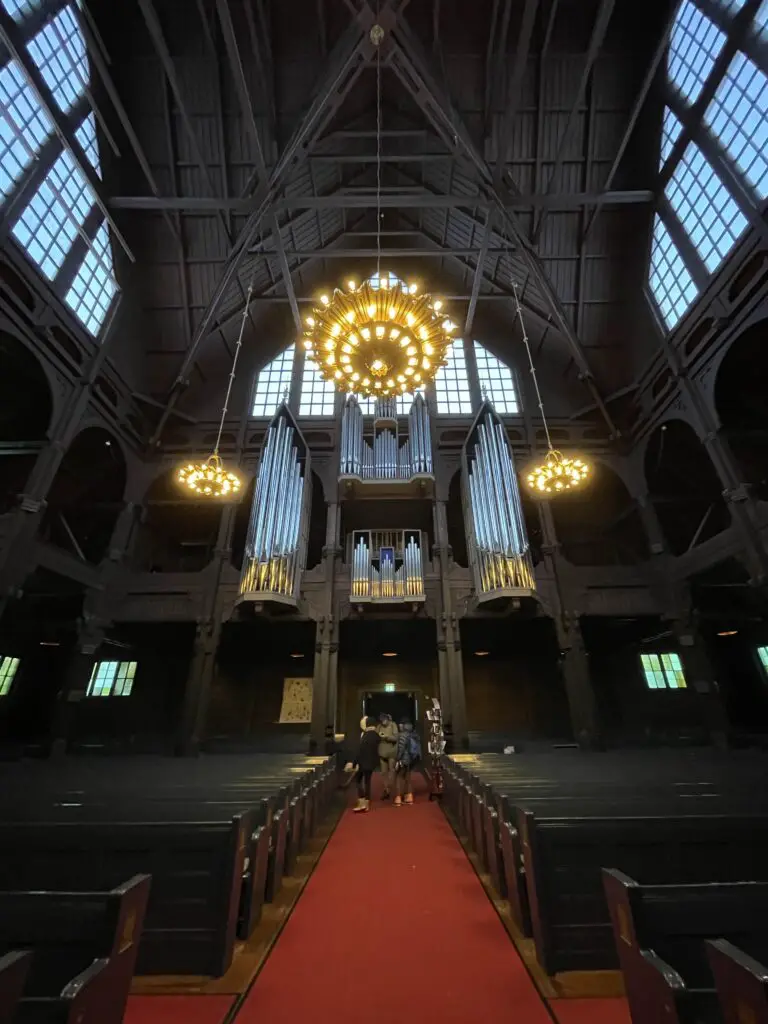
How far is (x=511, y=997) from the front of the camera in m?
2.55

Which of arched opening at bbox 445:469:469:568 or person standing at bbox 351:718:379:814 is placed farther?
arched opening at bbox 445:469:469:568

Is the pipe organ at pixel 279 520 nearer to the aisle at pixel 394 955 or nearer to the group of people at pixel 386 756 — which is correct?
the group of people at pixel 386 756

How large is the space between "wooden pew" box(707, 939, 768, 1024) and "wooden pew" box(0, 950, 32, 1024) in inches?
73.9

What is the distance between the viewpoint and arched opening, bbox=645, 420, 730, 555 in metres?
13.2

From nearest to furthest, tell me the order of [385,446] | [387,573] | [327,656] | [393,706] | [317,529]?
[327,656] < [387,573] < [385,446] < [317,529] < [393,706]

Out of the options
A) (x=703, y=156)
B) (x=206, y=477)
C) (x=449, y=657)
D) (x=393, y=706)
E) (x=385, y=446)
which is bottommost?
(x=393, y=706)

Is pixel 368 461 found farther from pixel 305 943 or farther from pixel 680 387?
pixel 305 943

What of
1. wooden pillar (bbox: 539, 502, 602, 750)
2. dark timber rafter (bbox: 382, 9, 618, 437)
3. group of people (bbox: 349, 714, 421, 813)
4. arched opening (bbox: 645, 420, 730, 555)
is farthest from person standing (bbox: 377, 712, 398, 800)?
dark timber rafter (bbox: 382, 9, 618, 437)

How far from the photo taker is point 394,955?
301 cm

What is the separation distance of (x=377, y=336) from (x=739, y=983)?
22.8 ft

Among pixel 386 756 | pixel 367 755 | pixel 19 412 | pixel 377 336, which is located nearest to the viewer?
pixel 377 336

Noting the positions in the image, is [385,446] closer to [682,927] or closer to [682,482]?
[682,482]

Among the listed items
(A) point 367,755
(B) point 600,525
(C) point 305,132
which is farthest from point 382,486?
(C) point 305,132

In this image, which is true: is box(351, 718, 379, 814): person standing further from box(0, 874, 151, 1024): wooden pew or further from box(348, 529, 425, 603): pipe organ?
box(0, 874, 151, 1024): wooden pew
